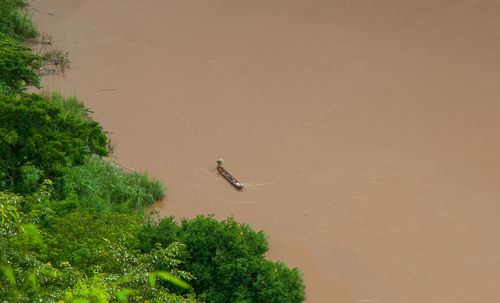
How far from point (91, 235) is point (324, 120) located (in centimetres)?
1025

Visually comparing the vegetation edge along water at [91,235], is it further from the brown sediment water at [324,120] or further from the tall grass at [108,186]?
the brown sediment water at [324,120]

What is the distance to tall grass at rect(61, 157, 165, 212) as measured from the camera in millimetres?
13125

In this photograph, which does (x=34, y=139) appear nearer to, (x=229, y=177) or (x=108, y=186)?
(x=108, y=186)

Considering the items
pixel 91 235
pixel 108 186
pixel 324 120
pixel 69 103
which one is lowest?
pixel 91 235

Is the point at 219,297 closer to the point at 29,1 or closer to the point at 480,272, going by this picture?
the point at 480,272

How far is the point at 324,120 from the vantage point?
18.7 metres

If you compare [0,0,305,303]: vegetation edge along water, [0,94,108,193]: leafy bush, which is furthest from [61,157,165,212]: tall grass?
[0,94,108,193]: leafy bush

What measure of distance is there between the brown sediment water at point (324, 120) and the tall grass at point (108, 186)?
570 mm

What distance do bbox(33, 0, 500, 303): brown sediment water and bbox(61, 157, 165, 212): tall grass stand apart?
0.57 meters

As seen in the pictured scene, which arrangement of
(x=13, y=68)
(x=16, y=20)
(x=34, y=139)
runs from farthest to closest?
(x=16, y=20) < (x=13, y=68) < (x=34, y=139)

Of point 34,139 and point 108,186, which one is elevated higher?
point 108,186

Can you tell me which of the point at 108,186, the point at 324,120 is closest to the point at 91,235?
the point at 108,186

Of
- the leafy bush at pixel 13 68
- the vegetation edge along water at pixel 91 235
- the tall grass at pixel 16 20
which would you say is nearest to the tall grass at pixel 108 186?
the vegetation edge along water at pixel 91 235

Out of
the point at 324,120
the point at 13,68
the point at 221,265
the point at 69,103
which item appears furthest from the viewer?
the point at 324,120
